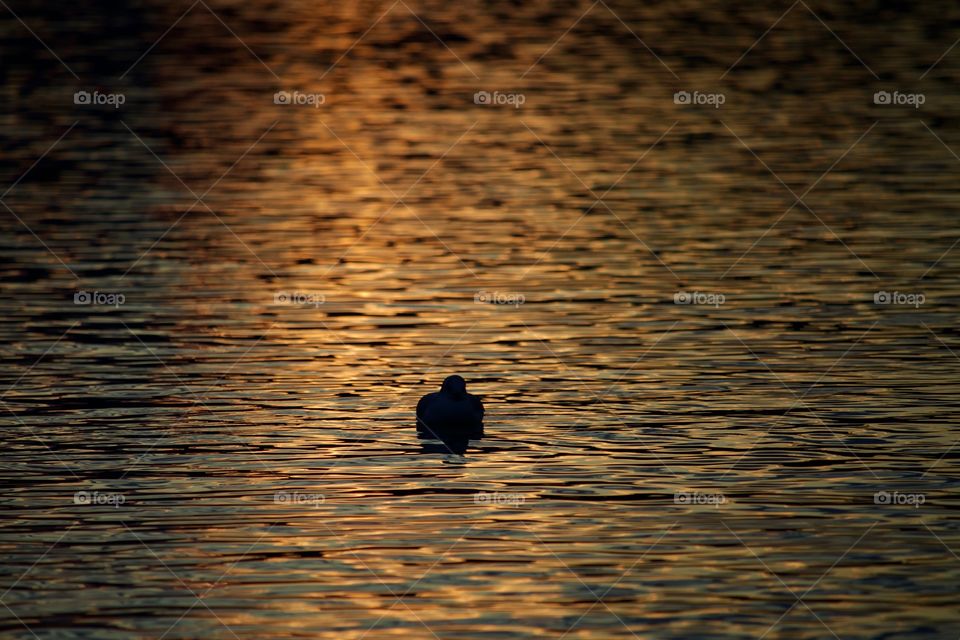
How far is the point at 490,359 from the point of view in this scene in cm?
2641

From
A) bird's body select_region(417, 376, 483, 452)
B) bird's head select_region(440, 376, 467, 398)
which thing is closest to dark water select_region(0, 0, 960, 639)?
bird's body select_region(417, 376, 483, 452)

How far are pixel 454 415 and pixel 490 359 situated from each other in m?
4.61

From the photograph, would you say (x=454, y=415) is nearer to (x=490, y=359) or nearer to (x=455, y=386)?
(x=455, y=386)

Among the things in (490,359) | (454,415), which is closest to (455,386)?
(454,415)

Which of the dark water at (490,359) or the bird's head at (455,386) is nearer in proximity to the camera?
the dark water at (490,359)

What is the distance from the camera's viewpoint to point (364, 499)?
19.4 m

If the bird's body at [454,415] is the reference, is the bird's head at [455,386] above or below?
above

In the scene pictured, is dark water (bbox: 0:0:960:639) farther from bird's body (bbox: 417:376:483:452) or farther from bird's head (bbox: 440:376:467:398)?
bird's head (bbox: 440:376:467:398)

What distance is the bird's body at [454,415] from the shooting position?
21.9 meters

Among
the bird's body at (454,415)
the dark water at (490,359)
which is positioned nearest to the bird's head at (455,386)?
the bird's body at (454,415)

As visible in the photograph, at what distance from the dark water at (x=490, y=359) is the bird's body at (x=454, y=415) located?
1.71 feet

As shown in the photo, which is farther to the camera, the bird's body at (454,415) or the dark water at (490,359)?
the bird's body at (454,415)

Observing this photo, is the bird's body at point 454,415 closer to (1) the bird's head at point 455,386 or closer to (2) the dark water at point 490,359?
(1) the bird's head at point 455,386

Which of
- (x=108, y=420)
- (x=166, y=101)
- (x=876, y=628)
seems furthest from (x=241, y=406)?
(x=166, y=101)
